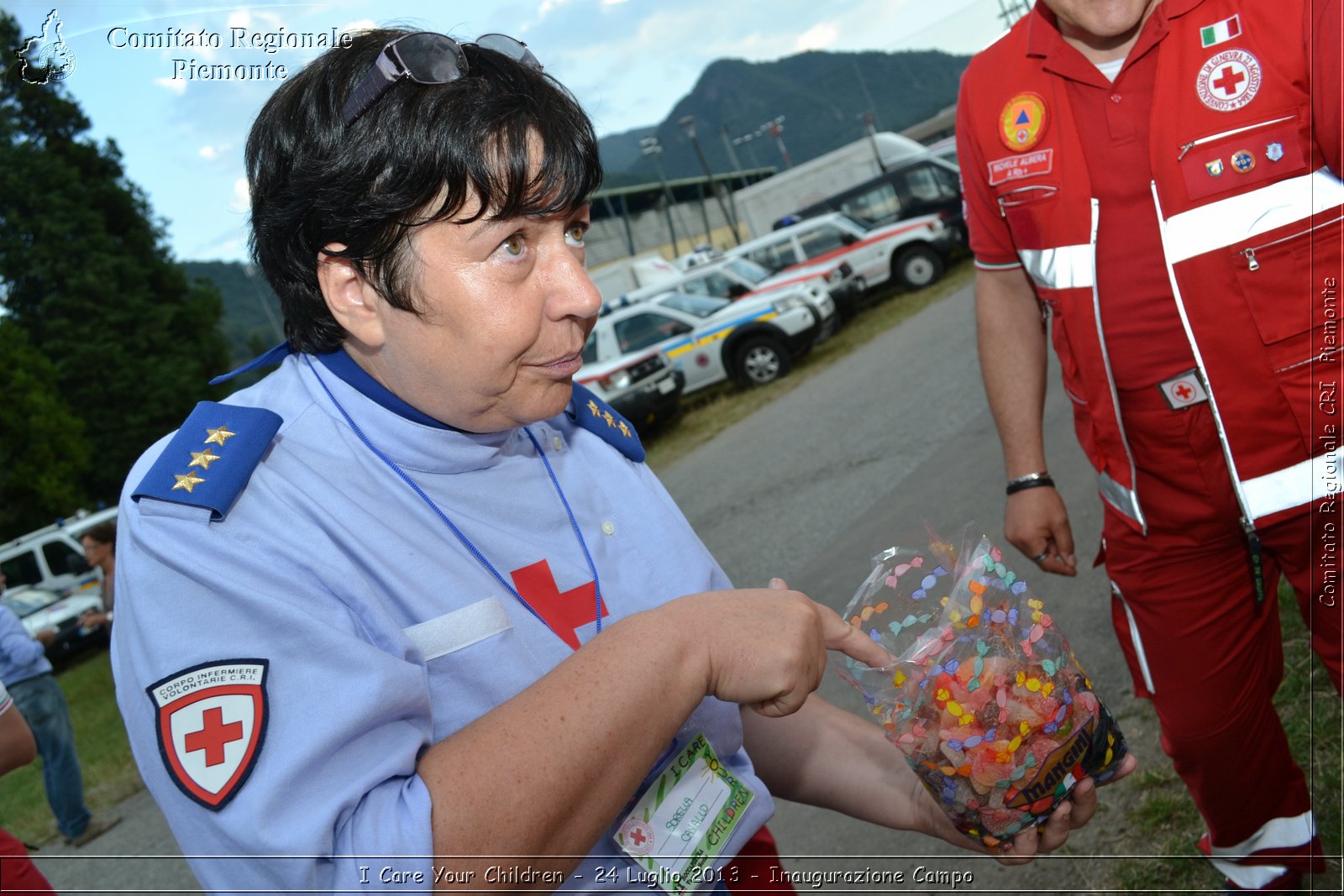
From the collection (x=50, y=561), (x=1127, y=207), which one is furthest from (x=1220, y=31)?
(x=50, y=561)

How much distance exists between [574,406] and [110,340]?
2637 cm

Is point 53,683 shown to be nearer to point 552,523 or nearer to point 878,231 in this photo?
point 552,523

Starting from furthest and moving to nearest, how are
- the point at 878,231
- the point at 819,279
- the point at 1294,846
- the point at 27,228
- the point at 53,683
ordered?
1. the point at 27,228
2. the point at 878,231
3. the point at 819,279
4. the point at 53,683
5. the point at 1294,846

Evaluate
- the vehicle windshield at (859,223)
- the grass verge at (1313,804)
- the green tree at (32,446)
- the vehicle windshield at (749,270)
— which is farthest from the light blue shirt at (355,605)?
the vehicle windshield at (859,223)

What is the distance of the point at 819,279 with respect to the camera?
14750 millimetres

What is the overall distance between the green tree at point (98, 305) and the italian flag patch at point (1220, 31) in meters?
21.0

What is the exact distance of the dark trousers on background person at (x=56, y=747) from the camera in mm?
6262

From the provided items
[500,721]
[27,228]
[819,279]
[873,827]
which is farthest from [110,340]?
[500,721]

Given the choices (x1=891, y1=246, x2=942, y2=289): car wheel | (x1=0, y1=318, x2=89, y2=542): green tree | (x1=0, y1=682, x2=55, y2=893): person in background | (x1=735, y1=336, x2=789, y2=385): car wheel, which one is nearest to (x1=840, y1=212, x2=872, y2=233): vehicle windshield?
(x1=891, y1=246, x2=942, y2=289): car wheel

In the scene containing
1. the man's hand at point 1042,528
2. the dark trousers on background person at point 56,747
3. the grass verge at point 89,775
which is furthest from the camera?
the grass verge at point 89,775

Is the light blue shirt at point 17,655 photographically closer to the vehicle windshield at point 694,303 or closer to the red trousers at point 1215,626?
the red trousers at point 1215,626

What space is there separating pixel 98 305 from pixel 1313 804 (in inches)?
1069

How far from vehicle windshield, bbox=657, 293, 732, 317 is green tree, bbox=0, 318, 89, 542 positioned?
371 inches

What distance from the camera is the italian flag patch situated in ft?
6.09
